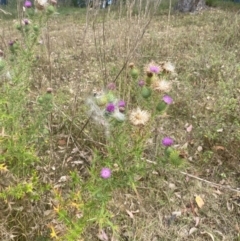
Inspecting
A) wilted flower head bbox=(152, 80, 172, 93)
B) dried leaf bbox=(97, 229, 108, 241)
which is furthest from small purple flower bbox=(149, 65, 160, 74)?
dried leaf bbox=(97, 229, 108, 241)

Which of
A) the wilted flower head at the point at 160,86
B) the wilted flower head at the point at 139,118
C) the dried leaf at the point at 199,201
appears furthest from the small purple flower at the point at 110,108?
the dried leaf at the point at 199,201

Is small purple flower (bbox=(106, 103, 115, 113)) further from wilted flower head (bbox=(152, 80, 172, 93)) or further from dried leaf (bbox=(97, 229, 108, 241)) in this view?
dried leaf (bbox=(97, 229, 108, 241))

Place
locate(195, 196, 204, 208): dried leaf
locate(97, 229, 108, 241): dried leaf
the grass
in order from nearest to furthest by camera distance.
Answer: the grass
locate(97, 229, 108, 241): dried leaf
locate(195, 196, 204, 208): dried leaf

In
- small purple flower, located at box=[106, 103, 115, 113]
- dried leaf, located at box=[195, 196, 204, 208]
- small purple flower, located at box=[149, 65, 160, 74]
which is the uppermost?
small purple flower, located at box=[149, 65, 160, 74]

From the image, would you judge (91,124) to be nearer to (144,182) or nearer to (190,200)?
(144,182)

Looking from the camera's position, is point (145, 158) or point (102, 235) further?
point (102, 235)

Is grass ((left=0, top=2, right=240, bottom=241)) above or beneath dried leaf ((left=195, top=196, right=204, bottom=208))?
above

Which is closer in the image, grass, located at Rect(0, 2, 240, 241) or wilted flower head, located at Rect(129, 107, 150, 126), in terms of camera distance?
wilted flower head, located at Rect(129, 107, 150, 126)

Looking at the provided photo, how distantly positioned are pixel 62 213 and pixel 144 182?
Answer: 1175 millimetres

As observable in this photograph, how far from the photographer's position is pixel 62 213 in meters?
1.74

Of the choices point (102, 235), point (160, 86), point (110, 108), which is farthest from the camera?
point (102, 235)

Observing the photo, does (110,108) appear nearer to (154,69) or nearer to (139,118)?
(139,118)

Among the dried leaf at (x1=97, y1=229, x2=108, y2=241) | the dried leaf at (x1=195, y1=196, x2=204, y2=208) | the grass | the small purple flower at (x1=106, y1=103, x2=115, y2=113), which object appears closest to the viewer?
the small purple flower at (x1=106, y1=103, x2=115, y2=113)

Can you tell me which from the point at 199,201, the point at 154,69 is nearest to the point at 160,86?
the point at 154,69
